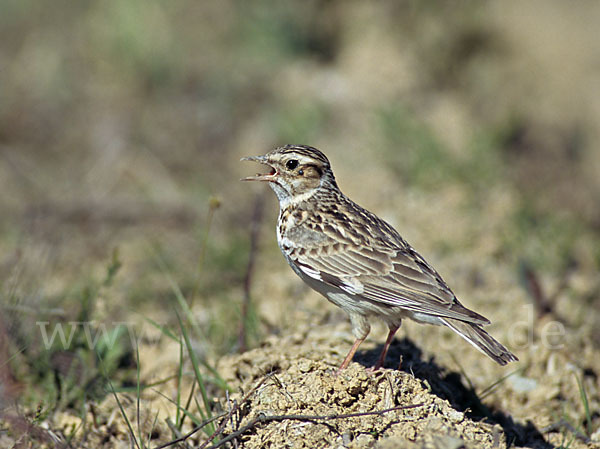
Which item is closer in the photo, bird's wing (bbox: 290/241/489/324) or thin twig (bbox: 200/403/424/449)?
thin twig (bbox: 200/403/424/449)

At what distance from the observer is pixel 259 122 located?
915cm

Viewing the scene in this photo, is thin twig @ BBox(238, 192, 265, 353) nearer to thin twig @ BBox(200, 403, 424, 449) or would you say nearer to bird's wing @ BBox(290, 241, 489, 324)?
bird's wing @ BBox(290, 241, 489, 324)

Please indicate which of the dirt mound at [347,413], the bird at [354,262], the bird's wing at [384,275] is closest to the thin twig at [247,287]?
the bird at [354,262]

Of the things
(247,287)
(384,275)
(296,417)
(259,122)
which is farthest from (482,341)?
(259,122)

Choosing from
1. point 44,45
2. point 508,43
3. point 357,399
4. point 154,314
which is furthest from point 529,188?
point 44,45

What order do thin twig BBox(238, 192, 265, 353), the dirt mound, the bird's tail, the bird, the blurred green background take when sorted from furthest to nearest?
the blurred green background < thin twig BBox(238, 192, 265, 353) < the bird < the bird's tail < the dirt mound

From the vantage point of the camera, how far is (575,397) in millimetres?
4773

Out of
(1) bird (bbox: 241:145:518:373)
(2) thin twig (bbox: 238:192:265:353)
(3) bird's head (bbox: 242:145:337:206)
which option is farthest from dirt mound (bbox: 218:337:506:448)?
(3) bird's head (bbox: 242:145:337:206)

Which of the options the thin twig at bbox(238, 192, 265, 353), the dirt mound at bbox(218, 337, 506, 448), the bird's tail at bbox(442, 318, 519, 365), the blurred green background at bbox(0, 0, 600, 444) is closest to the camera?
the dirt mound at bbox(218, 337, 506, 448)

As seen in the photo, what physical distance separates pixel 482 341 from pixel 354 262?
0.89 m

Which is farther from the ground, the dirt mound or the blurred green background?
the blurred green background

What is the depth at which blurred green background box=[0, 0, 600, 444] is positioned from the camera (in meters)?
7.09

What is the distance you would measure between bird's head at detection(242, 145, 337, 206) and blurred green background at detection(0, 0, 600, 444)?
171 centimetres

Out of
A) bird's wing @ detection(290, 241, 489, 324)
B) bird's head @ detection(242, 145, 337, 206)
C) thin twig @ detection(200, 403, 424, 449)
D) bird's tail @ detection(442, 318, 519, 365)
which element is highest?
bird's head @ detection(242, 145, 337, 206)
